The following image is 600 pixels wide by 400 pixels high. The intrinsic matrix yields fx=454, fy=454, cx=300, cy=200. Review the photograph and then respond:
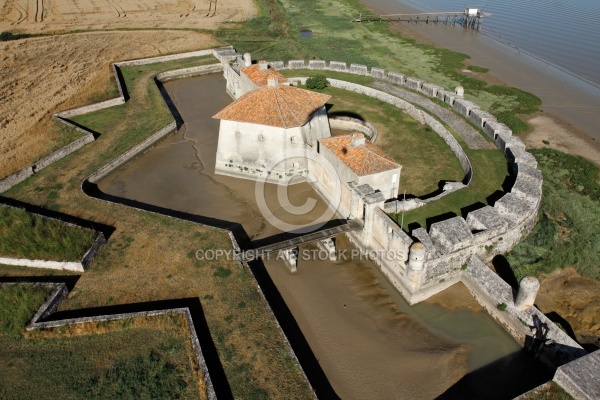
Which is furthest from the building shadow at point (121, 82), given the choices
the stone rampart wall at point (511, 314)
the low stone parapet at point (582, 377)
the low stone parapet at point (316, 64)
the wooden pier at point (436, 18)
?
the low stone parapet at point (582, 377)

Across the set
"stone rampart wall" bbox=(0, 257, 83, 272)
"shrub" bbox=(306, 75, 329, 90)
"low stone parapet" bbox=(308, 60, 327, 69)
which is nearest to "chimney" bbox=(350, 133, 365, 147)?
"stone rampart wall" bbox=(0, 257, 83, 272)

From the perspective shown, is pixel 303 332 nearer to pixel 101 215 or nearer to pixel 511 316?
pixel 511 316

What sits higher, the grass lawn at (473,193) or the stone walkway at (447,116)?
the stone walkway at (447,116)

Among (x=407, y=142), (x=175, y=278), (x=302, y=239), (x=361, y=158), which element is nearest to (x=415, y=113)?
(x=407, y=142)

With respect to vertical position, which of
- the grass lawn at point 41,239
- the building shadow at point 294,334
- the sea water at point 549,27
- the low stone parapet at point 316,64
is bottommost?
the building shadow at point 294,334

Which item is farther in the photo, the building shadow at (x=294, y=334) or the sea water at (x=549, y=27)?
the sea water at (x=549, y=27)

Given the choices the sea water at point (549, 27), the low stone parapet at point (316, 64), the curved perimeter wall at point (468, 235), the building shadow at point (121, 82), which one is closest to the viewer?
the curved perimeter wall at point (468, 235)

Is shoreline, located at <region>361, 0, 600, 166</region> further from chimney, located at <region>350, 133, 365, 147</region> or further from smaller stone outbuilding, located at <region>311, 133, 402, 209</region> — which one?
chimney, located at <region>350, 133, 365, 147</region>

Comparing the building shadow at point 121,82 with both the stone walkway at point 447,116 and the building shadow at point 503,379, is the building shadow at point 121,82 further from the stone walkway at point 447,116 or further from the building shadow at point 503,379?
the building shadow at point 503,379
